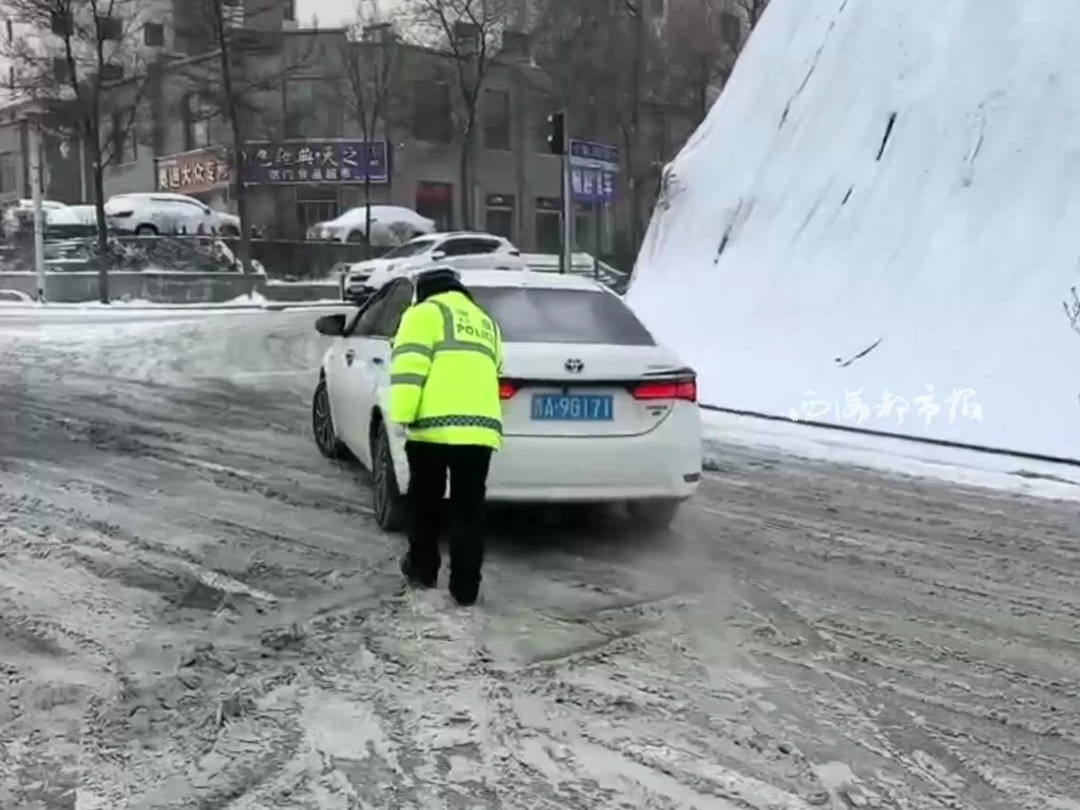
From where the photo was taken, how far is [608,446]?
6527 millimetres

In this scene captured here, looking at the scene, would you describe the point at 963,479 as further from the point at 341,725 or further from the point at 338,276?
the point at 338,276

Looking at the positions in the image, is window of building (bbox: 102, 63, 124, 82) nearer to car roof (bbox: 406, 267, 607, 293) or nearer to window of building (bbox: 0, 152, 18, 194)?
car roof (bbox: 406, 267, 607, 293)

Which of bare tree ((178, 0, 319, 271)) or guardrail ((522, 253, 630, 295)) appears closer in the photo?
bare tree ((178, 0, 319, 271))

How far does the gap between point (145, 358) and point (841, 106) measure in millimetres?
10972

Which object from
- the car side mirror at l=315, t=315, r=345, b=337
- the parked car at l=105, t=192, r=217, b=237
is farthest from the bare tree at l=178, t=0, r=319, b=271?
the car side mirror at l=315, t=315, r=345, b=337

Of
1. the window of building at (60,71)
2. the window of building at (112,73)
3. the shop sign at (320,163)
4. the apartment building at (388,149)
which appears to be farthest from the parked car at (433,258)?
the shop sign at (320,163)

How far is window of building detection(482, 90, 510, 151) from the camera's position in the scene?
5556 centimetres

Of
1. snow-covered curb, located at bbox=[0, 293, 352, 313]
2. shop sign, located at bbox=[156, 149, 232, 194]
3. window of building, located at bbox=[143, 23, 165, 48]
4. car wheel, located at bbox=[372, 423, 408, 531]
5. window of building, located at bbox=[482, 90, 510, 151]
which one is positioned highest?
window of building, located at bbox=[143, 23, 165, 48]

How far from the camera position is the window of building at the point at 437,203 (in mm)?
54125

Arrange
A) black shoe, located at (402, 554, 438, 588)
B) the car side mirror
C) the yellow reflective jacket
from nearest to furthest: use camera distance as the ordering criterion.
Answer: the yellow reflective jacket, black shoe, located at (402, 554, 438, 588), the car side mirror

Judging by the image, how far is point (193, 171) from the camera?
1978 inches

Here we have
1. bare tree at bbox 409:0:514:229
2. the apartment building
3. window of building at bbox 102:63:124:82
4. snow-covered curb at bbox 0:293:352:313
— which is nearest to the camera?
snow-covered curb at bbox 0:293:352:313

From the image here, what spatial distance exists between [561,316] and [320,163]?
136ft

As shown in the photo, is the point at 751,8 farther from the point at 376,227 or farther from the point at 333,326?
the point at 333,326
